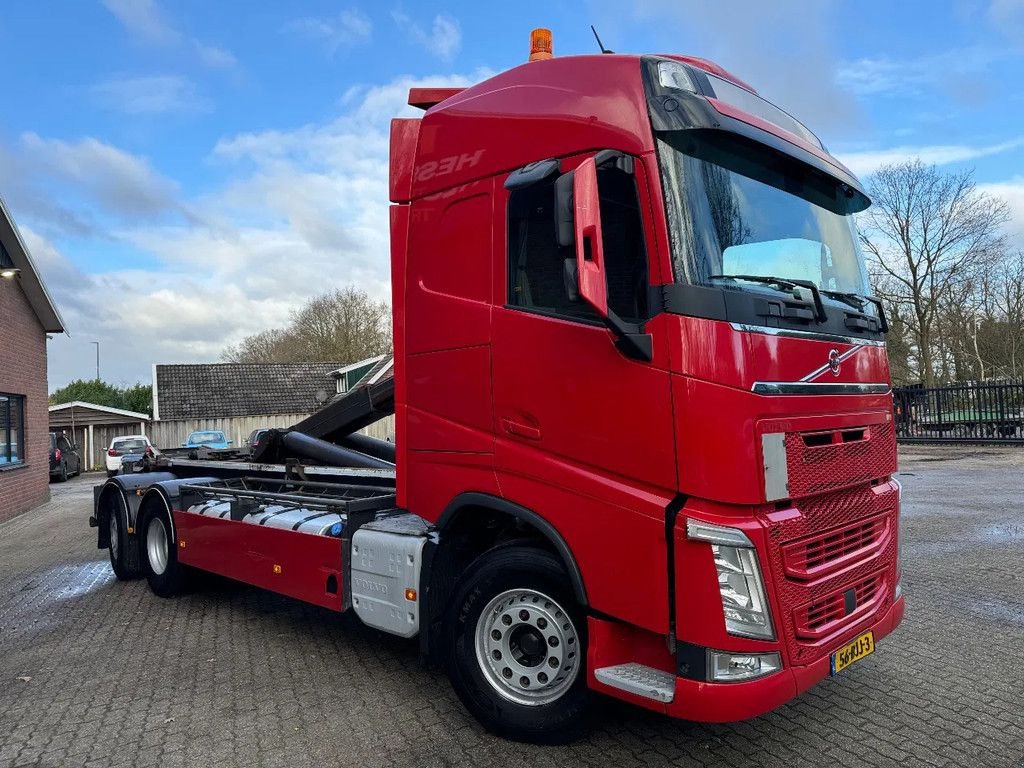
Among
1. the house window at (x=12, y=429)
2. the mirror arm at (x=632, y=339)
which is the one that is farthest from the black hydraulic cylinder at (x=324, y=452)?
the house window at (x=12, y=429)

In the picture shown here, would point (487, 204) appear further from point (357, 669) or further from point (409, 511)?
point (357, 669)

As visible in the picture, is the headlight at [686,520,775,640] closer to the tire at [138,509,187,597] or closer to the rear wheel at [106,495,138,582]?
the tire at [138,509,187,597]

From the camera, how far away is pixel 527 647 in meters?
3.70

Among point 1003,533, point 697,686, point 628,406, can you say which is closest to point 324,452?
point 628,406

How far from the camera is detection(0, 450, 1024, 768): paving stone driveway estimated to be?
3.63 meters

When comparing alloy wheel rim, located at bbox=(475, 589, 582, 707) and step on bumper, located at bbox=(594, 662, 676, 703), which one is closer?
step on bumper, located at bbox=(594, 662, 676, 703)

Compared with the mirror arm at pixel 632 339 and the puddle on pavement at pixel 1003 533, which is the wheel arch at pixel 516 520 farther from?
the puddle on pavement at pixel 1003 533

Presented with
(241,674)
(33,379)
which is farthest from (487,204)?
(33,379)

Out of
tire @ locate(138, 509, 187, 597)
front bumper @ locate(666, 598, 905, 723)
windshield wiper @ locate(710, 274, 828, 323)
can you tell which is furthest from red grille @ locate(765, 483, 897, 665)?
tire @ locate(138, 509, 187, 597)

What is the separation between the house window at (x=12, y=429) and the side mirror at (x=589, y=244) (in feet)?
49.7

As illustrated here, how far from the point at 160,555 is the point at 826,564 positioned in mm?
6224

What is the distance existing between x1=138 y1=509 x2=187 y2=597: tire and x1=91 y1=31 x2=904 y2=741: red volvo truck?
311 centimetres

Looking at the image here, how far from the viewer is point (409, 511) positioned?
14.4ft

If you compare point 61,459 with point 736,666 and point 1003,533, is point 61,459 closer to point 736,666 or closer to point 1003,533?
point 1003,533
